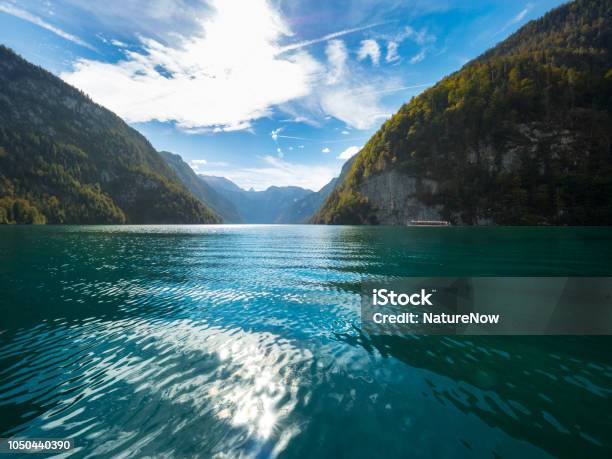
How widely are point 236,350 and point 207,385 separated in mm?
2915

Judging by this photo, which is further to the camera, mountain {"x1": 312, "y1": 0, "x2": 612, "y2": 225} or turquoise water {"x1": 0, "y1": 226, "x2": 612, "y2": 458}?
mountain {"x1": 312, "y1": 0, "x2": 612, "y2": 225}

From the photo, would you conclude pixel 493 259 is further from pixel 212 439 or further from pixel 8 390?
pixel 8 390

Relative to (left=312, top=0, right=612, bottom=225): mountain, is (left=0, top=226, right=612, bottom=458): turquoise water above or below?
below

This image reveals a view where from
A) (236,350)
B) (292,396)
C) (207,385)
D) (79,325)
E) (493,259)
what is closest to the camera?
(292,396)

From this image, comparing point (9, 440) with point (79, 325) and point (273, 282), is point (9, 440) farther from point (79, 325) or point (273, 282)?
point (273, 282)

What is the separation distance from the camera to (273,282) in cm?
2692

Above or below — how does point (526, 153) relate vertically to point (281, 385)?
above

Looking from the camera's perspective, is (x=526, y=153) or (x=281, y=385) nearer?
(x=281, y=385)

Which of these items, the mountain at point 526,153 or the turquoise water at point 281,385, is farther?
the mountain at point 526,153

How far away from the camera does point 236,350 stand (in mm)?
12680

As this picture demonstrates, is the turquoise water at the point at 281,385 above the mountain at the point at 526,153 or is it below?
below

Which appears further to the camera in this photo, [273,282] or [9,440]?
[273,282]

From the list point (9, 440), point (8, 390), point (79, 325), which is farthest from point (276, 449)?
point (79, 325)

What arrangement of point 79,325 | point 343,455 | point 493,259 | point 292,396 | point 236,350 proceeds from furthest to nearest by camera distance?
point 493,259 → point 79,325 → point 236,350 → point 292,396 → point 343,455
